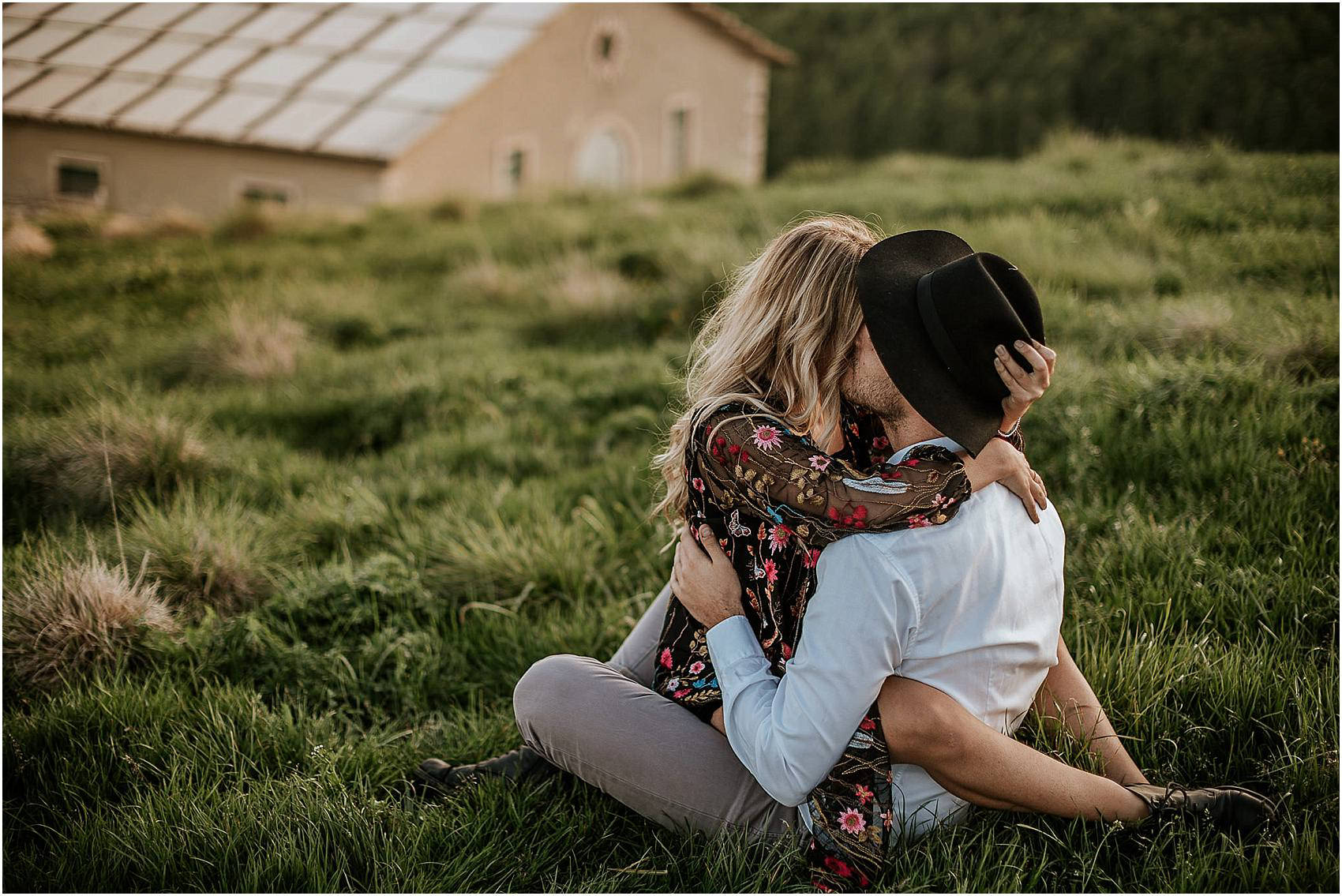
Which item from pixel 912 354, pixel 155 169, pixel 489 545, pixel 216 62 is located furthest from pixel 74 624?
pixel 155 169

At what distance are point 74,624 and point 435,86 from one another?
8.74 meters

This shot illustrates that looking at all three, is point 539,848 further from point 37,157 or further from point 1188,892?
point 37,157

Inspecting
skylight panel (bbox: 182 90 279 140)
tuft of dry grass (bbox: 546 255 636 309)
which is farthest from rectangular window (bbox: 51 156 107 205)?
tuft of dry grass (bbox: 546 255 636 309)

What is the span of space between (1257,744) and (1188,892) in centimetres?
62

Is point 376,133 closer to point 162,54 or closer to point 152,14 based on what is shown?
point 162,54

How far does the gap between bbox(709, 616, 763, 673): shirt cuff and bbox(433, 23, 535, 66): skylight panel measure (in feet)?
28.9

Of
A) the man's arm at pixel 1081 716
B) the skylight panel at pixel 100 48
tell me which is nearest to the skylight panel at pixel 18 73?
the skylight panel at pixel 100 48

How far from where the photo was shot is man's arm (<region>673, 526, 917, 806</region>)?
1.66 m

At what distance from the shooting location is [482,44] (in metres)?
10.9

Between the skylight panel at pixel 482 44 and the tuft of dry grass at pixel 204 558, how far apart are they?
7.08 metres

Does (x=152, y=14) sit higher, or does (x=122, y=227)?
(x=152, y=14)

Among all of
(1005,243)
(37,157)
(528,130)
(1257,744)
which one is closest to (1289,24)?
(1005,243)

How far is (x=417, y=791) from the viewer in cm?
246

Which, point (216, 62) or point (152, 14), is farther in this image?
point (216, 62)
